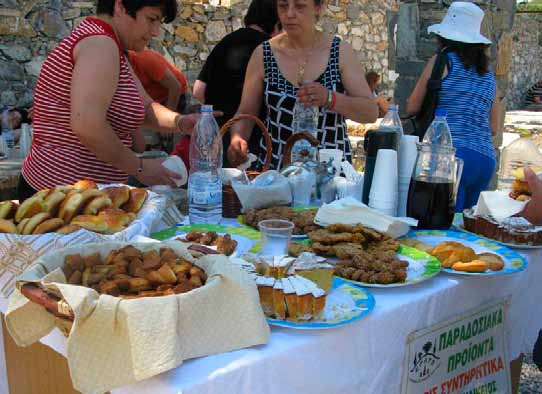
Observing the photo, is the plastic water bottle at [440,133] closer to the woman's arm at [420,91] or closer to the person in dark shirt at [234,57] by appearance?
the woman's arm at [420,91]

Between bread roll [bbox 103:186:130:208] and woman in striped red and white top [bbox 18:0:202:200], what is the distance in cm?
39

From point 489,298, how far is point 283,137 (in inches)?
59.0

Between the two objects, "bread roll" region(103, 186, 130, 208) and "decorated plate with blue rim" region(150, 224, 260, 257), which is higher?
"bread roll" region(103, 186, 130, 208)

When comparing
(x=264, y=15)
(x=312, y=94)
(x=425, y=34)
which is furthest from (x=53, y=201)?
(x=425, y=34)

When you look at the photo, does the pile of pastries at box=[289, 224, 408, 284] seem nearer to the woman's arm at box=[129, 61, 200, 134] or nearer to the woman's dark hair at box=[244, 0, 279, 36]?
the woman's arm at box=[129, 61, 200, 134]

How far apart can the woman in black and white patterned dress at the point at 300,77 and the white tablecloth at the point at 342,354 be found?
135 centimetres

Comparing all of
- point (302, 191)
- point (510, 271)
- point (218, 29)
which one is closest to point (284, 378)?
point (510, 271)

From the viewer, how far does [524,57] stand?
18.2 metres

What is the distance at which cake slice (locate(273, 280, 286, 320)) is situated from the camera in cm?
125

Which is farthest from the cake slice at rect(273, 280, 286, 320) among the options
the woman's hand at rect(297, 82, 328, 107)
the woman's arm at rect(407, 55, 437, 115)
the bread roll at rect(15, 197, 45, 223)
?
the woman's arm at rect(407, 55, 437, 115)

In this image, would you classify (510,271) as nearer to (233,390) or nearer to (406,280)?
(406,280)

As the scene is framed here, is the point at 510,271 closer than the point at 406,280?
No

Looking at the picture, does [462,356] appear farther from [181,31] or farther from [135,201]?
[181,31]

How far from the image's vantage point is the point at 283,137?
2.94 metres
